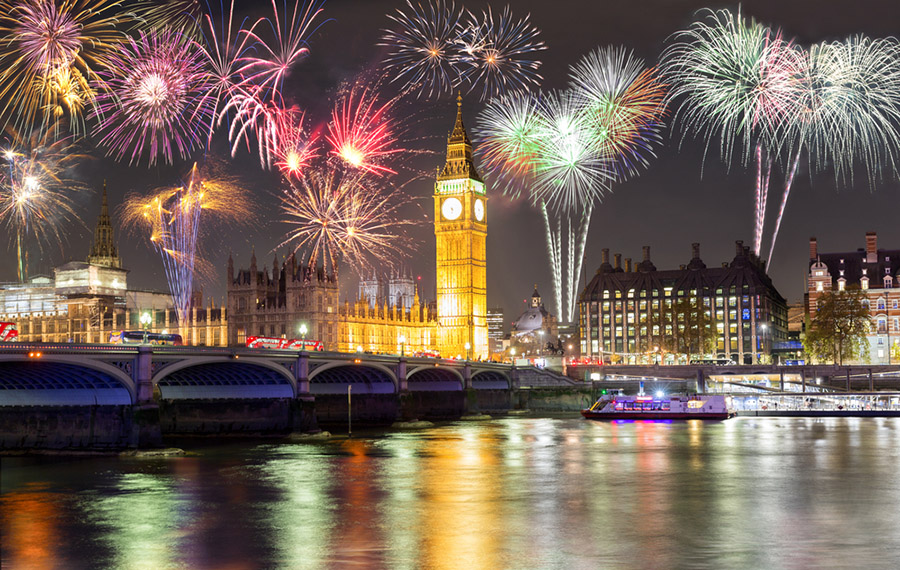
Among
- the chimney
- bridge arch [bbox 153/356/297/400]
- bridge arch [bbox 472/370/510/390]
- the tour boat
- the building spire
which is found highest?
the building spire

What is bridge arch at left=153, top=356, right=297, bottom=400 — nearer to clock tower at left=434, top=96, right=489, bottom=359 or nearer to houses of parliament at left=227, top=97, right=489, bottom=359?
houses of parliament at left=227, top=97, right=489, bottom=359

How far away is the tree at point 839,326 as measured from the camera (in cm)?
14900

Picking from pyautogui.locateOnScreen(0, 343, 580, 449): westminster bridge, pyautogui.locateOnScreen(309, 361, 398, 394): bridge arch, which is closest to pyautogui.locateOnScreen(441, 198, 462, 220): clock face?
pyautogui.locateOnScreen(0, 343, 580, 449): westminster bridge

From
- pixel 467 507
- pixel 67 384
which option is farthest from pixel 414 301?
pixel 467 507

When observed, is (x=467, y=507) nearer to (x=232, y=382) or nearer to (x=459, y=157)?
(x=232, y=382)

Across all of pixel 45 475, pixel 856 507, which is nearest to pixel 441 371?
pixel 45 475

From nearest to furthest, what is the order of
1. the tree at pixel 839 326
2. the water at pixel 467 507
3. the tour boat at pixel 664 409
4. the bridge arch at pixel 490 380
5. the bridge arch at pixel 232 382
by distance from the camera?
the water at pixel 467 507 → the bridge arch at pixel 232 382 → the tour boat at pixel 664 409 → the bridge arch at pixel 490 380 → the tree at pixel 839 326

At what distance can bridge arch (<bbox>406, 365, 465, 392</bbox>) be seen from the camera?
125m

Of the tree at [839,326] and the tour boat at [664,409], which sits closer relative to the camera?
the tour boat at [664,409]

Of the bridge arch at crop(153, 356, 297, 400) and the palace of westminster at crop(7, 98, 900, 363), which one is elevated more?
the palace of westminster at crop(7, 98, 900, 363)

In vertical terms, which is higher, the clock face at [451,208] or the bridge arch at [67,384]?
the clock face at [451,208]

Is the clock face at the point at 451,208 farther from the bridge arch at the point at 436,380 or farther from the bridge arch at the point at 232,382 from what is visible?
the bridge arch at the point at 232,382

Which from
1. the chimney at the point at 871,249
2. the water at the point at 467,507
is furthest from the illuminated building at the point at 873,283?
the water at the point at 467,507

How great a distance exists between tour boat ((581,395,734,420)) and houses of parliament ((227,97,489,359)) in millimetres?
46235
